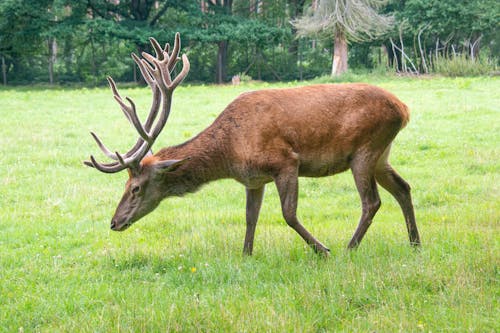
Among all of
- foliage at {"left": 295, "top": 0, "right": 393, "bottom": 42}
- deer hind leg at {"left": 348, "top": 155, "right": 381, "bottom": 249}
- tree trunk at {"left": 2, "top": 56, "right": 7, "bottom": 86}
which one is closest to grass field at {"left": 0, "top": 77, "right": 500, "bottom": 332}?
deer hind leg at {"left": 348, "top": 155, "right": 381, "bottom": 249}

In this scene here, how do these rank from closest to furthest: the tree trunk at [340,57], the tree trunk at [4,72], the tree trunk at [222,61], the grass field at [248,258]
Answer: the grass field at [248,258]
the tree trunk at [340,57]
the tree trunk at [4,72]
the tree trunk at [222,61]

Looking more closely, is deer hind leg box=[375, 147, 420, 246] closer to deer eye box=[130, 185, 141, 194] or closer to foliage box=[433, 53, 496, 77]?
deer eye box=[130, 185, 141, 194]

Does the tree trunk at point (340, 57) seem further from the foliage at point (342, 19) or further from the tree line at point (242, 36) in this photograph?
the foliage at point (342, 19)

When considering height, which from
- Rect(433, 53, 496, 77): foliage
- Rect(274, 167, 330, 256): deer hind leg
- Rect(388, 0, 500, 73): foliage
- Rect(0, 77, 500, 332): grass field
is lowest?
Rect(0, 77, 500, 332): grass field

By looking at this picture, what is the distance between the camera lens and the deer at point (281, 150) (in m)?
5.80

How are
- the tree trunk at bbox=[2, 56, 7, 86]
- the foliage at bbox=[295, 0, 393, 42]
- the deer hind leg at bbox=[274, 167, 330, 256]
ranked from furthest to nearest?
the tree trunk at bbox=[2, 56, 7, 86] < the foliage at bbox=[295, 0, 393, 42] < the deer hind leg at bbox=[274, 167, 330, 256]

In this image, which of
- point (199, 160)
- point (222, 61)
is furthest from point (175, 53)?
point (222, 61)

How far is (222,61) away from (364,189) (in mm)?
29936

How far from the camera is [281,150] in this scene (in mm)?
5754

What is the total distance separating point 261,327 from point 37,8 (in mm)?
32044

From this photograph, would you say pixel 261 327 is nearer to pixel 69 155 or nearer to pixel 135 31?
pixel 69 155

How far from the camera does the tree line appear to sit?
102 ft

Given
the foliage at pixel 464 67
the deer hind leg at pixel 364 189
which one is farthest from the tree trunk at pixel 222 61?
the deer hind leg at pixel 364 189

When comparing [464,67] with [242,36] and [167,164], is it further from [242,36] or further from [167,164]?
[167,164]
